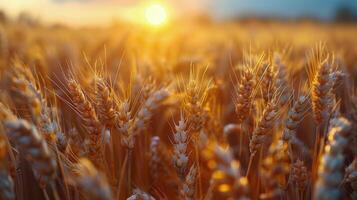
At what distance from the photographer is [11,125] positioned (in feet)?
2.93

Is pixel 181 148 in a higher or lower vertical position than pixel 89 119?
lower

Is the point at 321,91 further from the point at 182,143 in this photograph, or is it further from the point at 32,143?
the point at 32,143

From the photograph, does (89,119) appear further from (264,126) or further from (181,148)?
(264,126)

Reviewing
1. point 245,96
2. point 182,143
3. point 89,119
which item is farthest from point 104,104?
point 245,96

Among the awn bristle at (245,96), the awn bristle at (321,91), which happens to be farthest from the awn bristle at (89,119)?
the awn bristle at (321,91)

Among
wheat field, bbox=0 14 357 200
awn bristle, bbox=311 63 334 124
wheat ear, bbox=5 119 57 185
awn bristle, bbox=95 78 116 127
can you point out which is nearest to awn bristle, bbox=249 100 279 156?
wheat field, bbox=0 14 357 200

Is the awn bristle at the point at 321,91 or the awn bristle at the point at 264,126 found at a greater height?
the awn bristle at the point at 321,91

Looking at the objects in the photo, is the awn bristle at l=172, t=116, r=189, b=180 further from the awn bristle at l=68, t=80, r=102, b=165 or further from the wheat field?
the awn bristle at l=68, t=80, r=102, b=165

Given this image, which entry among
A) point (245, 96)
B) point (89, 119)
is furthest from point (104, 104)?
point (245, 96)

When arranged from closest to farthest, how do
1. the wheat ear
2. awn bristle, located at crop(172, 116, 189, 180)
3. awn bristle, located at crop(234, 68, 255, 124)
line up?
the wheat ear → awn bristle, located at crop(172, 116, 189, 180) → awn bristle, located at crop(234, 68, 255, 124)

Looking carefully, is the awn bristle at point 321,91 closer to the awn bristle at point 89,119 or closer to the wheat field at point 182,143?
the wheat field at point 182,143

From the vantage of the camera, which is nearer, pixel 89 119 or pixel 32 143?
pixel 32 143

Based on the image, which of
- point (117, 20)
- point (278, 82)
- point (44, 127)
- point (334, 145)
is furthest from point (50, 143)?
point (117, 20)

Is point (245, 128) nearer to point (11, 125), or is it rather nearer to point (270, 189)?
point (270, 189)
